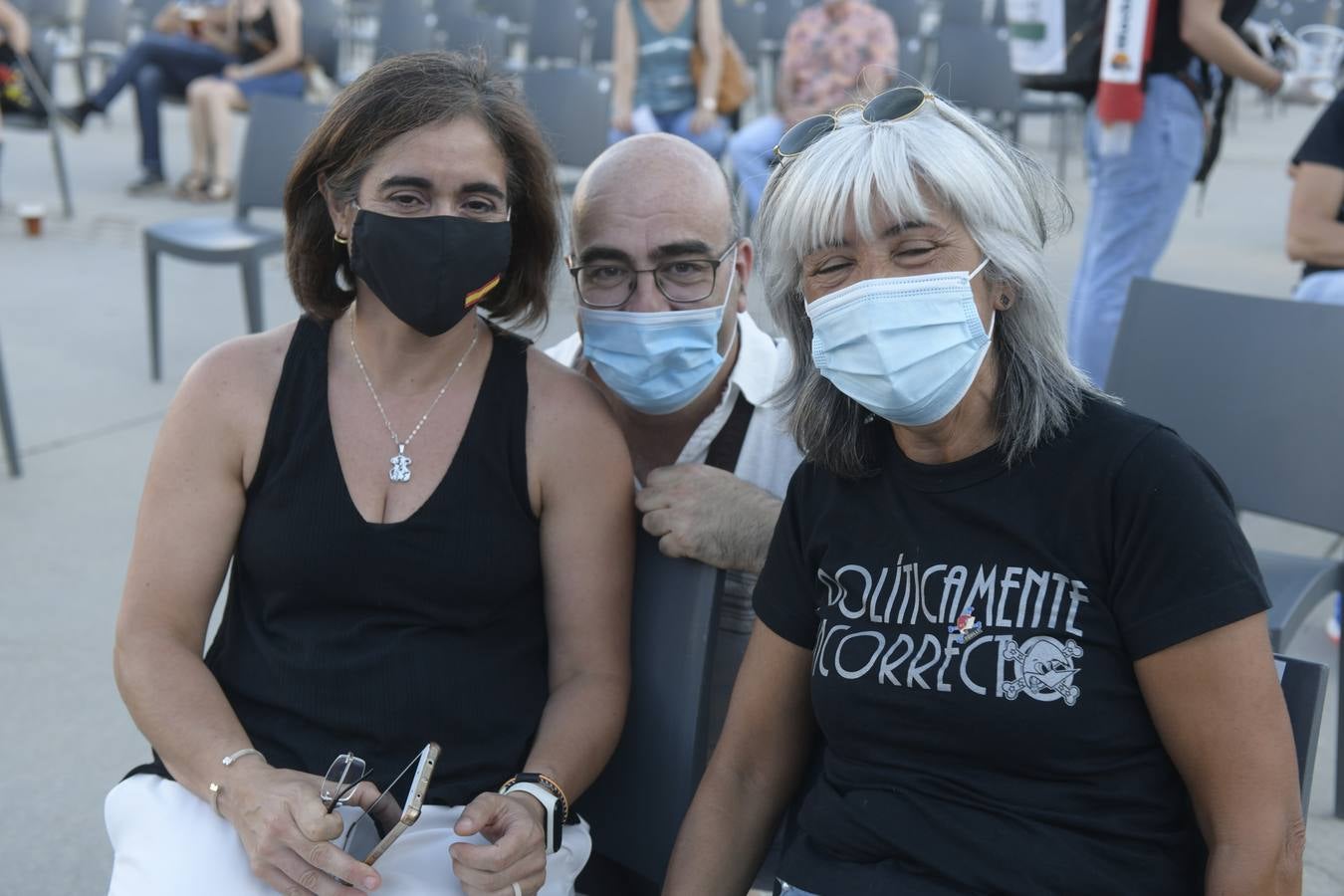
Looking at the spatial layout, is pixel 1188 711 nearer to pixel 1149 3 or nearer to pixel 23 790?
pixel 23 790

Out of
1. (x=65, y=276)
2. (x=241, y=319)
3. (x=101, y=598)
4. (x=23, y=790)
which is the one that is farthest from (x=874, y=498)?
(x=65, y=276)

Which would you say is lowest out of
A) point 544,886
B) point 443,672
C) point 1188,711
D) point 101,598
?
point 101,598

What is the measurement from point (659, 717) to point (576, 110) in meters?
4.97

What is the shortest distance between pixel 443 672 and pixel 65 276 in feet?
20.2

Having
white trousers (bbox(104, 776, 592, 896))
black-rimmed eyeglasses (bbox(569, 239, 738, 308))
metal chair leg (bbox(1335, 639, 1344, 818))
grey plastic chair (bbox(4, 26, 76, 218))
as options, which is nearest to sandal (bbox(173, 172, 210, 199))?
grey plastic chair (bbox(4, 26, 76, 218))

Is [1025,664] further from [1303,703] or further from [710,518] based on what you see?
[710,518]

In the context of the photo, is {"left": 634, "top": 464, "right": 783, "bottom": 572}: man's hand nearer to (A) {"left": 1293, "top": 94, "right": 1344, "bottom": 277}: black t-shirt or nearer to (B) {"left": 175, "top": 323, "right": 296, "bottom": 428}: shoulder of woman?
(B) {"left": 175, "top": 323, "right": 296, "bottom": 428}: shoulder of woman

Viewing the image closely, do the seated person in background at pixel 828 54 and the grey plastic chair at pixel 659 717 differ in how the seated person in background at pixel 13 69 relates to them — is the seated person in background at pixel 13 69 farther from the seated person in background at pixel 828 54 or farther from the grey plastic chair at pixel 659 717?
the grey plastic chair at pixel 659 717

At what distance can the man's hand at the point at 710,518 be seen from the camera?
5.99 ft

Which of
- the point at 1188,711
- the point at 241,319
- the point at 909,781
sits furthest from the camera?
the point at 241,319

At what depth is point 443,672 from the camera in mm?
1814

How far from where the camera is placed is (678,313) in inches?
82.4

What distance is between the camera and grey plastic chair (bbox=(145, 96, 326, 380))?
537 cm

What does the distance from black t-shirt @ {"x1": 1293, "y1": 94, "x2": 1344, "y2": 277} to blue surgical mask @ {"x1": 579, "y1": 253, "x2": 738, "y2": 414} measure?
6.84 ft
